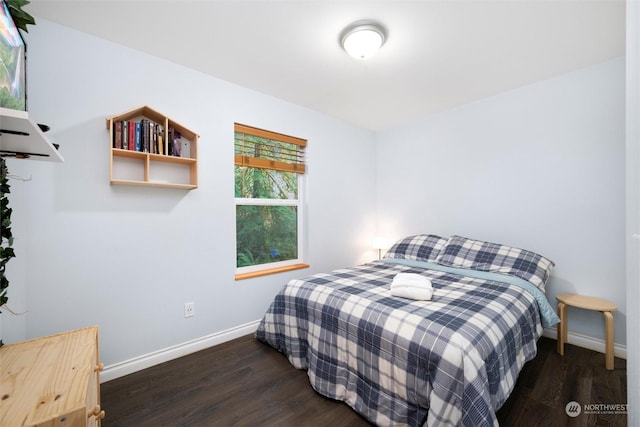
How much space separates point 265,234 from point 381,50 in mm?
2047

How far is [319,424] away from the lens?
58.0 inches

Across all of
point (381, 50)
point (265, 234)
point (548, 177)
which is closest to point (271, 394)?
point (265, 234)

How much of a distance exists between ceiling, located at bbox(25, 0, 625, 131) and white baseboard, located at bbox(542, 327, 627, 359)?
2.35 meters

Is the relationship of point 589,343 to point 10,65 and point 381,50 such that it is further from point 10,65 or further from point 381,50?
point 10,65

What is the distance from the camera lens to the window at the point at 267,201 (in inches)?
106

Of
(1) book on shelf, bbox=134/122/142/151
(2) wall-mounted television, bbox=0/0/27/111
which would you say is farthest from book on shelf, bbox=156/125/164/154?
(2) wall-mounted television, bbox=0/0/27/111

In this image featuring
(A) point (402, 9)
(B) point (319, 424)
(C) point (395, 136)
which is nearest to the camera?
(B) point (319, 424)

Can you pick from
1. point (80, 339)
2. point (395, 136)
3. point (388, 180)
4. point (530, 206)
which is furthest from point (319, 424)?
point (395, 136)

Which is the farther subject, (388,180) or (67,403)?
(388,180)

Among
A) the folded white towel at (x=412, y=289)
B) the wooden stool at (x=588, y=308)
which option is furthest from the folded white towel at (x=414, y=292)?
the wooden stool at (x=588, y=308)

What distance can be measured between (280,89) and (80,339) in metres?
2.44

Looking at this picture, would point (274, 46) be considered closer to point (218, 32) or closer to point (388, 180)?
point (218, 32)

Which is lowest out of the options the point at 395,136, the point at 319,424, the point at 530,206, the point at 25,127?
the point at 319,424

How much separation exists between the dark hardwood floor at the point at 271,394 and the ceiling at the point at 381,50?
2427mm
